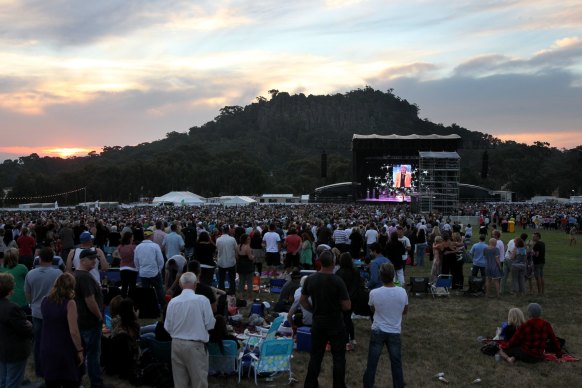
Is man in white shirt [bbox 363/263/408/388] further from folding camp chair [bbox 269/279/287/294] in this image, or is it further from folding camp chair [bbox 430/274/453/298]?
folding camp chair [bbox 430/274/453/298]

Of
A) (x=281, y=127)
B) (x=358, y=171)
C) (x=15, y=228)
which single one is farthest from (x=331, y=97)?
(x=15, y=228)

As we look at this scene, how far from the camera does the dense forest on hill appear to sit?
83469 millimetres

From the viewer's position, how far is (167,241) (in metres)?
10.9

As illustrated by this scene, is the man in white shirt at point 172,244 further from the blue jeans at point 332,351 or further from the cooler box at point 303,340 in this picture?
the blue jeans at point 332,351

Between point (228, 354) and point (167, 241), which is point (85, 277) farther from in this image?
point (167, 241)

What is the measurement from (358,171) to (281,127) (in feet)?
407

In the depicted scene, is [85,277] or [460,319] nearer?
[85,277]

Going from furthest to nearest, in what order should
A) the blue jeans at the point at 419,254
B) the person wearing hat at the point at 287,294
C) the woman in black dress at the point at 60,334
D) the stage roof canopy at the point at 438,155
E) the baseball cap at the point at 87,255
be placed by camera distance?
the stage roof canopy at the point at 438,155, the blue jeans at the point at 419,254, the person wearing hat at the point at 287,294, the baseball cap at the point at 87,255, the woman in black dress at the point at 60,334

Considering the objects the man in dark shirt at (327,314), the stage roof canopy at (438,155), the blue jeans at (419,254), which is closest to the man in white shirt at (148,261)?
the man in dark shirt at (327,314)

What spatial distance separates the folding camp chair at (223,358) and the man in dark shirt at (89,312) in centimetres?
120

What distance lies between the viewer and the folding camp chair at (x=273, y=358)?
19.9 feet

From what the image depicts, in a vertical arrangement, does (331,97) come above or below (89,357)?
above

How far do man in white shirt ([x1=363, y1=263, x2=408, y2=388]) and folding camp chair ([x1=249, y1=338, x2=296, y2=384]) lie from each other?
116 cm

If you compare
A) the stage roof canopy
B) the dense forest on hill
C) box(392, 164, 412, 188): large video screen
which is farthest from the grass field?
the dense forest on hill
